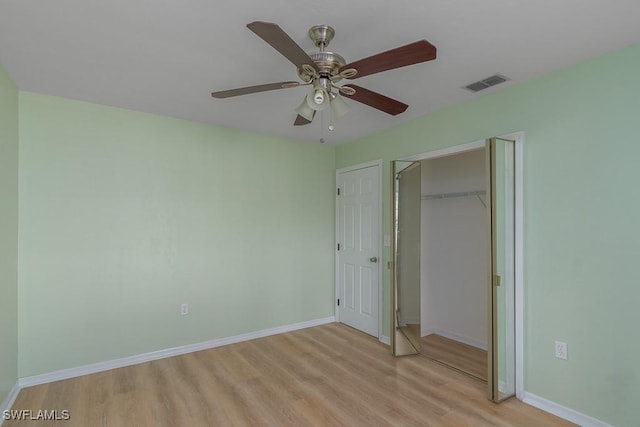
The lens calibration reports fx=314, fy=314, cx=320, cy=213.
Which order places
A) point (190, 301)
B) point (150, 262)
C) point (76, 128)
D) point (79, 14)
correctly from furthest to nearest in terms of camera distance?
point (190, 301) → point (150, 262) → point (76, 128) → point (79, 14)

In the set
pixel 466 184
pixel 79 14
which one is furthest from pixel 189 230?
pixel 466 184

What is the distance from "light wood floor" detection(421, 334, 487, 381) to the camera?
2963mm

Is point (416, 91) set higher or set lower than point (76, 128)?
higher

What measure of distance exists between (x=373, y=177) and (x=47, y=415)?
12.0 feet

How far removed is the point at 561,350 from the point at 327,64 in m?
2.53

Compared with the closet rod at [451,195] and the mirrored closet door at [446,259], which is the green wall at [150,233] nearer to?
the mirrored closet door at [446,259]

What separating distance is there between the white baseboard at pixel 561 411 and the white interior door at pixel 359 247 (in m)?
1.66

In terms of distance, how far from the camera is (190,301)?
3.41 meters

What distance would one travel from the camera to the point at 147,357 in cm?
315

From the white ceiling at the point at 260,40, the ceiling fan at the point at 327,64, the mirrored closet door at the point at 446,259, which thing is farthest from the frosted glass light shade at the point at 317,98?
the mirrored closet door at the point at 446,259

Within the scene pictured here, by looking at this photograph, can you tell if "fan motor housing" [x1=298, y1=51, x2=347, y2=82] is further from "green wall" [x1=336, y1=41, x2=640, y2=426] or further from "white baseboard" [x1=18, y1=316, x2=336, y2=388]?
"white baseboard" [x1=18, y1=316, x2=336, y2=388]

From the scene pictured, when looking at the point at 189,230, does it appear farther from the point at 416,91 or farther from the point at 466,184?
the point at 466,184

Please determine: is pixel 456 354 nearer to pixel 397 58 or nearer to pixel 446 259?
pixel 446 259

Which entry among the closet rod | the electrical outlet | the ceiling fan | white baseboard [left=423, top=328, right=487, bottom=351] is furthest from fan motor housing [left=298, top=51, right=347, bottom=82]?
white baseboard [left=423, top=328, right=487, bottom=351]
